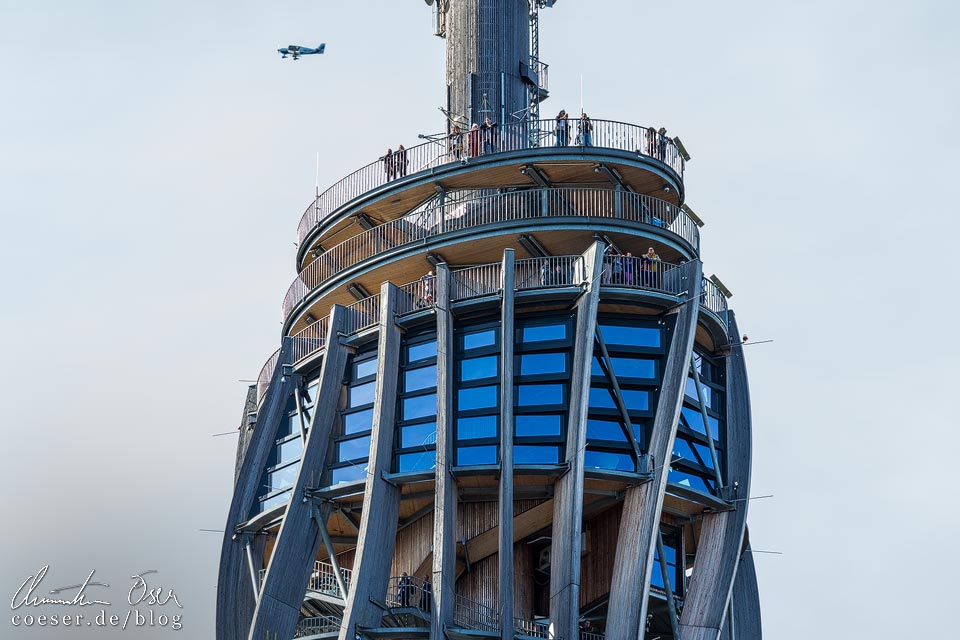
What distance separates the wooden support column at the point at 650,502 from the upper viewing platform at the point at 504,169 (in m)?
4.54

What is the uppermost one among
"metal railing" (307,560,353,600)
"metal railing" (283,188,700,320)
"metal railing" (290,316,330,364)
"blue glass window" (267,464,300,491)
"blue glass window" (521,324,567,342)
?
"metal railing" (283,188,700,320)

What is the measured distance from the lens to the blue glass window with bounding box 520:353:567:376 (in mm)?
55469

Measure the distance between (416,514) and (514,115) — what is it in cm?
1579

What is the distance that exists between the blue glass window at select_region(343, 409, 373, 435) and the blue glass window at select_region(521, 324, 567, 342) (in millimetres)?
5874

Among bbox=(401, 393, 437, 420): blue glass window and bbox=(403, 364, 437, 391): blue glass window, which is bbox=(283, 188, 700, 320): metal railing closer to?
bbox=(403, 364, 437, 391): blue glass window

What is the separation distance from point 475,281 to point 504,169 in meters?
A: 4.20

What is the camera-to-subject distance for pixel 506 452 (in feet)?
173

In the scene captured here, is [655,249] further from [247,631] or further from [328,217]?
[247,631]

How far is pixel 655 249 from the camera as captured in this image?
58.9 m

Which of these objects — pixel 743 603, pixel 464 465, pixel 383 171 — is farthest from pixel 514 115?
pixel 743 603

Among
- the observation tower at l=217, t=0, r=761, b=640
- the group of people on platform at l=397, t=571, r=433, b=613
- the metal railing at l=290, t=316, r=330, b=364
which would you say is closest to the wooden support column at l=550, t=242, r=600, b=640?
the observation tower at l=217, t=0, r=761, b=640

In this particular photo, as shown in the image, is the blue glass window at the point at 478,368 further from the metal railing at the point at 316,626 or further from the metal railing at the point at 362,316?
the metal railing at the point at 316,626

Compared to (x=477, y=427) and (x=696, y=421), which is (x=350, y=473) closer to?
(x=477, y=427)

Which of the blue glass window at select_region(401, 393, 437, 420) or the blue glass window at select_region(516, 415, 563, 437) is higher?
the blue glass window at select_region(401, 393, 437, 420)
